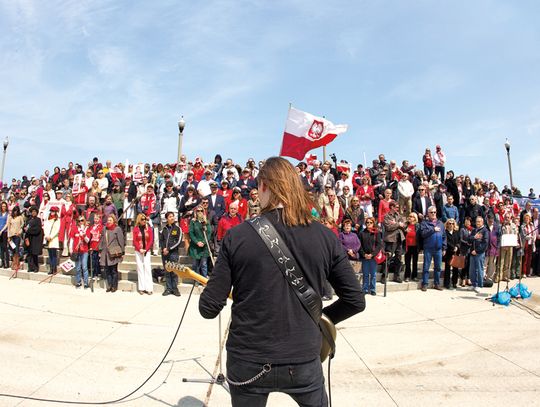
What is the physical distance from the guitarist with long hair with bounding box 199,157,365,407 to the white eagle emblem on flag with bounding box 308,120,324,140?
10.3 meters

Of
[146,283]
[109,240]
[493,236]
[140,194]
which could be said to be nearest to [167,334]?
[146,283]

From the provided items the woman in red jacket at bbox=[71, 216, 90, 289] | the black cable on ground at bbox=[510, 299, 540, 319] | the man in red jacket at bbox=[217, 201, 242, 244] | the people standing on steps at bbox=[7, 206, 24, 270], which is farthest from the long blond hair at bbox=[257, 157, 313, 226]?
the people standing on steps at bbox=[7, 206, 24, 270]

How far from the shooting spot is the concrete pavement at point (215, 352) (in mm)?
4289

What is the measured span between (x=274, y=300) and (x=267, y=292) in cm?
5

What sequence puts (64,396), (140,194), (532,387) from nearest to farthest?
(64,396) → (532,387) → (140,194)

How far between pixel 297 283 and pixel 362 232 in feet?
26.5

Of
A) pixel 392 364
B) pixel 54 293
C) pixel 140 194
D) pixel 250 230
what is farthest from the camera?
pixel 140 194

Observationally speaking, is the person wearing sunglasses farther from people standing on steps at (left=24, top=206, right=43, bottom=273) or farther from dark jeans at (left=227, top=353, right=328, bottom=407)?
people standing on steps at (left=24, top=206, right=43, bottom=273)

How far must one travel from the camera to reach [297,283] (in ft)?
6.08

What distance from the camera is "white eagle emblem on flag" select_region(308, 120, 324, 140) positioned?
11.9 meters

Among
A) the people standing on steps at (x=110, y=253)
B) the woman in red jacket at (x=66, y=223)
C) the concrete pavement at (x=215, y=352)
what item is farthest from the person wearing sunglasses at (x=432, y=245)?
the woman in red jacket at (x=66, y=223)

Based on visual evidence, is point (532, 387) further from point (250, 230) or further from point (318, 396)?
point (250, 230)

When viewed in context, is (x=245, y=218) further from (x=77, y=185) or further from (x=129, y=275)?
(x=77, y=185)

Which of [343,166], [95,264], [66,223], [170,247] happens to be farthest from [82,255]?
[343,166]
